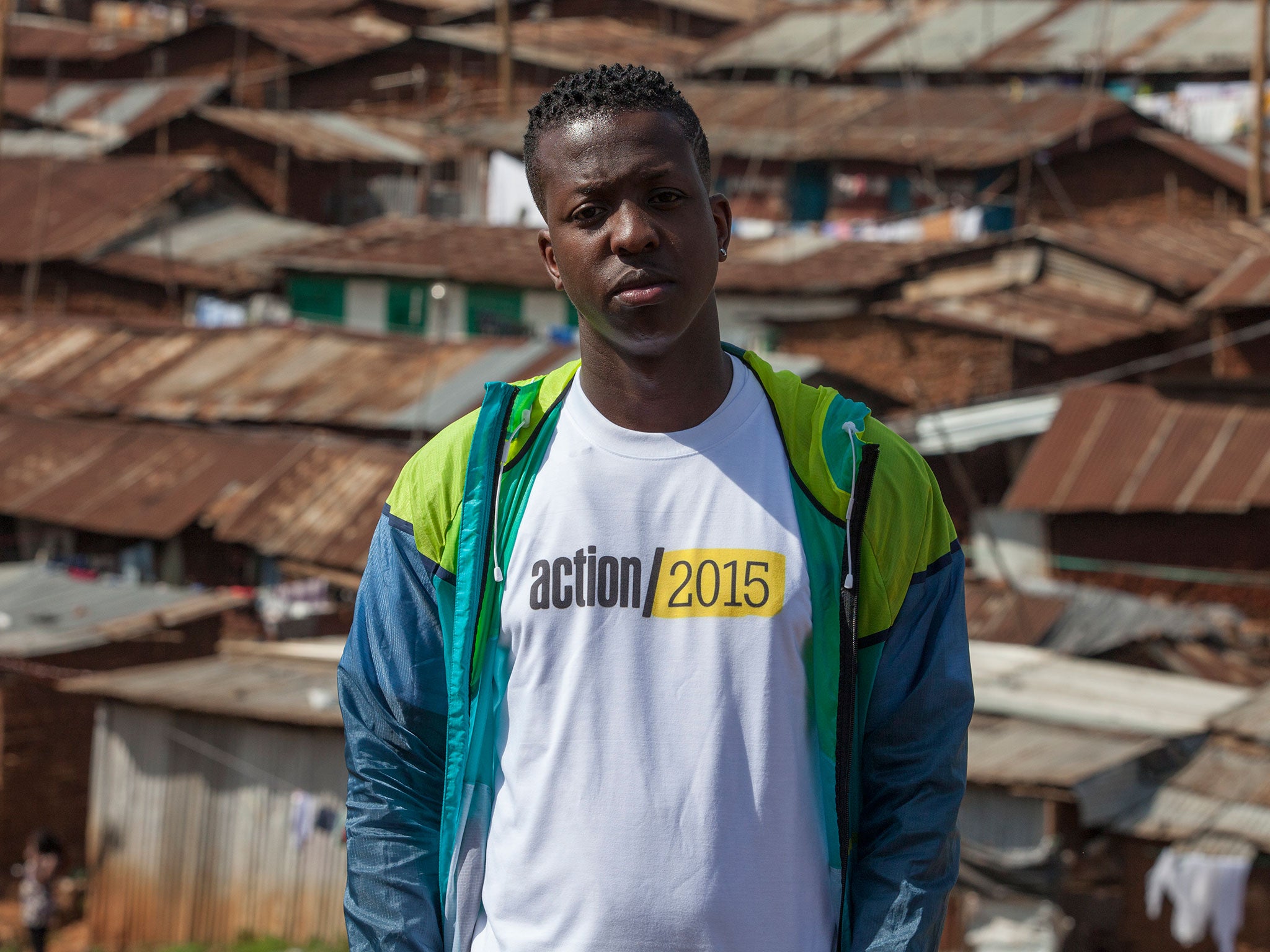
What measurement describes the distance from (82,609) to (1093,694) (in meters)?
7.32

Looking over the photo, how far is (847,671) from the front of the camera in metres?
2.02

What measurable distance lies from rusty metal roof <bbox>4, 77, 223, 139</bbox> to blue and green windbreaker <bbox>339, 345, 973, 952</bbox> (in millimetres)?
30349

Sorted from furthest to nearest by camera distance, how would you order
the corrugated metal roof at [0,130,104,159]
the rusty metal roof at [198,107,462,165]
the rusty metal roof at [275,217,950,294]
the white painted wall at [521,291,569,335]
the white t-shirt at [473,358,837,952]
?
the corrugated metal roof at [0,130,104,159]
the rusty metal roof at [198,107,462,165]
the white painted wall at [521,291,569,335]
the rusty metal roof at [275,217,950,294]
the white t-shirt at [473,358,837,952]

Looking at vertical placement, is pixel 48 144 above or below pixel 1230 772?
above

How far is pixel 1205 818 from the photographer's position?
8.73 meters

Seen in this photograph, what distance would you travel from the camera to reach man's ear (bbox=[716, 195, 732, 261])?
213cm

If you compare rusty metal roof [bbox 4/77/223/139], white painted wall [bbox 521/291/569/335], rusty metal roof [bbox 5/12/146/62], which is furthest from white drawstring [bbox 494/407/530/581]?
rusty metal roof [bbox 5/12/146/62]

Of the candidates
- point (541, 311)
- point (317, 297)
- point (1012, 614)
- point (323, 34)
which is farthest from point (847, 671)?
point (323, 34)

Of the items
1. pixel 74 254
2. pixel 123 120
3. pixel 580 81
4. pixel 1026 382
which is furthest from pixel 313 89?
pixel 580 81

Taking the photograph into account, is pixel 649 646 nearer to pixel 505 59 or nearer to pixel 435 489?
pixel 435 489

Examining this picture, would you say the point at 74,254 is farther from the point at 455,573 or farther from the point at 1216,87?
the point at 455,573

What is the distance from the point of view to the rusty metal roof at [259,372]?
53.0 feet

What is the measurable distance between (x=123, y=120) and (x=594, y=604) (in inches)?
1290

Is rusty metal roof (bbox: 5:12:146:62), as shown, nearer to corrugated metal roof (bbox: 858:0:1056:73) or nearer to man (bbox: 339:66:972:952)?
corrugated metal roof (bbox: 858:0:1056:73)
